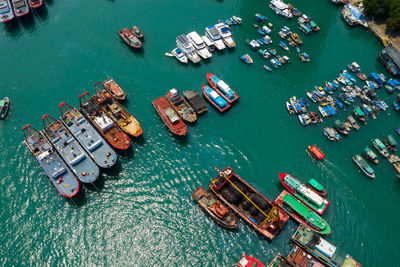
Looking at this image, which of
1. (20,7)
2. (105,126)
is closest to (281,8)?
(105,126)

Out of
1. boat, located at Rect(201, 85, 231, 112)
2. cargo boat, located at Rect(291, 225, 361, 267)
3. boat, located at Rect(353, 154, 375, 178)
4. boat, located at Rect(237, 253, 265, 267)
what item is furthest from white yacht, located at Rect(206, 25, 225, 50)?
boat, located at Rect(237, 253, 265, 267)

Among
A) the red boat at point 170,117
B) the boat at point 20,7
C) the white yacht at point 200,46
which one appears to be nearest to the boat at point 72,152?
Result: the red boat at point 170,117

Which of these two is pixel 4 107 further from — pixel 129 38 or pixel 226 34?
pixel 226 34

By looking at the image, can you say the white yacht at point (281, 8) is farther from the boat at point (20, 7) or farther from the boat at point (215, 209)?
the boat at point (20, 7)

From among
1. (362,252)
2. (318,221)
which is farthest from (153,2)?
(362,252)

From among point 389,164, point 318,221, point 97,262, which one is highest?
point 389,164

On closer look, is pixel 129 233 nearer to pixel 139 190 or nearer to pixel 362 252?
pixel 139 190
